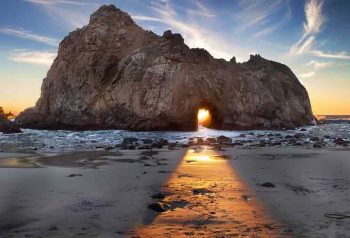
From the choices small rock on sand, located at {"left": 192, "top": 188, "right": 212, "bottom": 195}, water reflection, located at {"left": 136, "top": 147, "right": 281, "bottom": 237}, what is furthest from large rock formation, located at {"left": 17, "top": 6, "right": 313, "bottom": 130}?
small rock on sand, located at {"left": 192, "top": 188, "right": 212, "bottom": 195}

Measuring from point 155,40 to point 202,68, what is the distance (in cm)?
770

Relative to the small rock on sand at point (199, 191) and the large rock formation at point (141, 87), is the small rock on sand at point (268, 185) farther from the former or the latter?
the large rock formation at point (141, 87)

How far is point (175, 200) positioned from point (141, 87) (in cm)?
3420

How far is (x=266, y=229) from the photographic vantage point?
5352 mm

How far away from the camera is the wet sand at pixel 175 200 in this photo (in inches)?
211

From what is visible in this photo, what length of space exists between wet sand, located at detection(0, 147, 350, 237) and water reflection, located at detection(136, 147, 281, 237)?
0.01m

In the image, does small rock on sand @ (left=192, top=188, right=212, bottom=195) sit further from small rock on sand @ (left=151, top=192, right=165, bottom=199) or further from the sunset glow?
the sunset glow

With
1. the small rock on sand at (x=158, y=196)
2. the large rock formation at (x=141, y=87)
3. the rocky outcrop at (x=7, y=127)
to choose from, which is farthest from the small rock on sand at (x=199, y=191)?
the large rock formation at (x=141, y=87)

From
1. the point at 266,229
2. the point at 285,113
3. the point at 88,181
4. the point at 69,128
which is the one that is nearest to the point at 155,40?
the point at 69,128

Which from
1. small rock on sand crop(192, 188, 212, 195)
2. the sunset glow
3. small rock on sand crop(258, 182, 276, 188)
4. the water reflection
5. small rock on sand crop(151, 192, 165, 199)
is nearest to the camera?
the water reflection

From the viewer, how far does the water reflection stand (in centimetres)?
525

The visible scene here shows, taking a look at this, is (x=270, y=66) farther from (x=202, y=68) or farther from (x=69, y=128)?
(x=69, y=128)

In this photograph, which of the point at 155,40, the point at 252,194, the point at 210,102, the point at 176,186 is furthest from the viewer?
the point at 155,40

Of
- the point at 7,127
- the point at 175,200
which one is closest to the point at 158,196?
the point at 175,200
